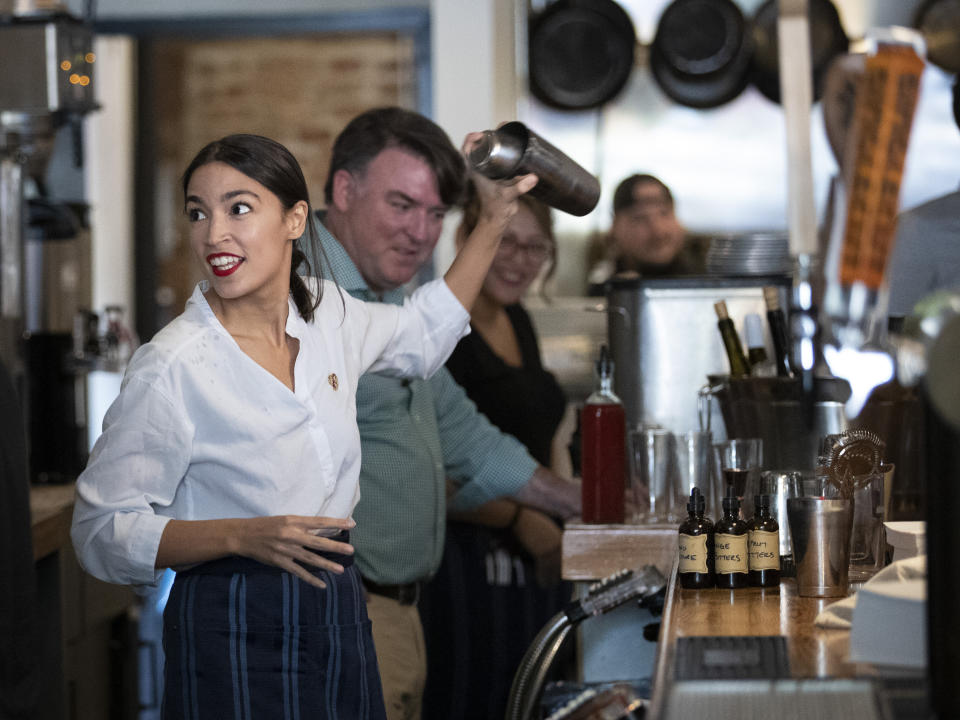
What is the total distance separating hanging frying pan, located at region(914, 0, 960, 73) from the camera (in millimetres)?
4453

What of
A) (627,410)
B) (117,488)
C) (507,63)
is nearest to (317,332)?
(117,488)

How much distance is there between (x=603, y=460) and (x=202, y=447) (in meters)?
0.78

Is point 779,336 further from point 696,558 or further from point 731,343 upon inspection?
point 696,558

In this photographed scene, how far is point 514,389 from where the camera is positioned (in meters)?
2.89

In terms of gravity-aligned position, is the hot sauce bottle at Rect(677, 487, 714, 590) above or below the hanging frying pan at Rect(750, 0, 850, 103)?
below

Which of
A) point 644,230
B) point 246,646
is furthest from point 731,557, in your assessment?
point 644,230

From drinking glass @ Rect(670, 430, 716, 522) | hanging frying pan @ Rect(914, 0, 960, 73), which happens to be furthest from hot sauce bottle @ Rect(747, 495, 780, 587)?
hanging frying pan @ Rect(914, 0, 960, 73)

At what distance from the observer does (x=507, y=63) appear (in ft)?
14.0

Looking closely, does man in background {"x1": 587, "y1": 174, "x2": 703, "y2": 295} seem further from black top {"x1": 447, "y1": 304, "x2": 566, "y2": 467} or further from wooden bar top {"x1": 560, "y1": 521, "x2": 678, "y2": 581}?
wooden bar top {"x1": 560, "y1": 521, "x2": 678, "y2": 581}

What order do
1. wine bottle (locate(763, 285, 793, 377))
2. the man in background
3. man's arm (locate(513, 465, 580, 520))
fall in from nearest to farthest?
1. wine bottle (locate(763, 285, 793, 377))
2. man's arm (locate(513, 465, 580, 520))
3. the man in background

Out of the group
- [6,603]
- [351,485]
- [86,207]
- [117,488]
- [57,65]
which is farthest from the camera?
[86,207]

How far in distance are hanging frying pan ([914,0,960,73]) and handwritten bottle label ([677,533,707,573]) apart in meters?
3.47

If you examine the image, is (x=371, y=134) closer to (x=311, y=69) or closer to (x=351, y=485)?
(x=351, y=485)

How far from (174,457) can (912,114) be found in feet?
12.4
